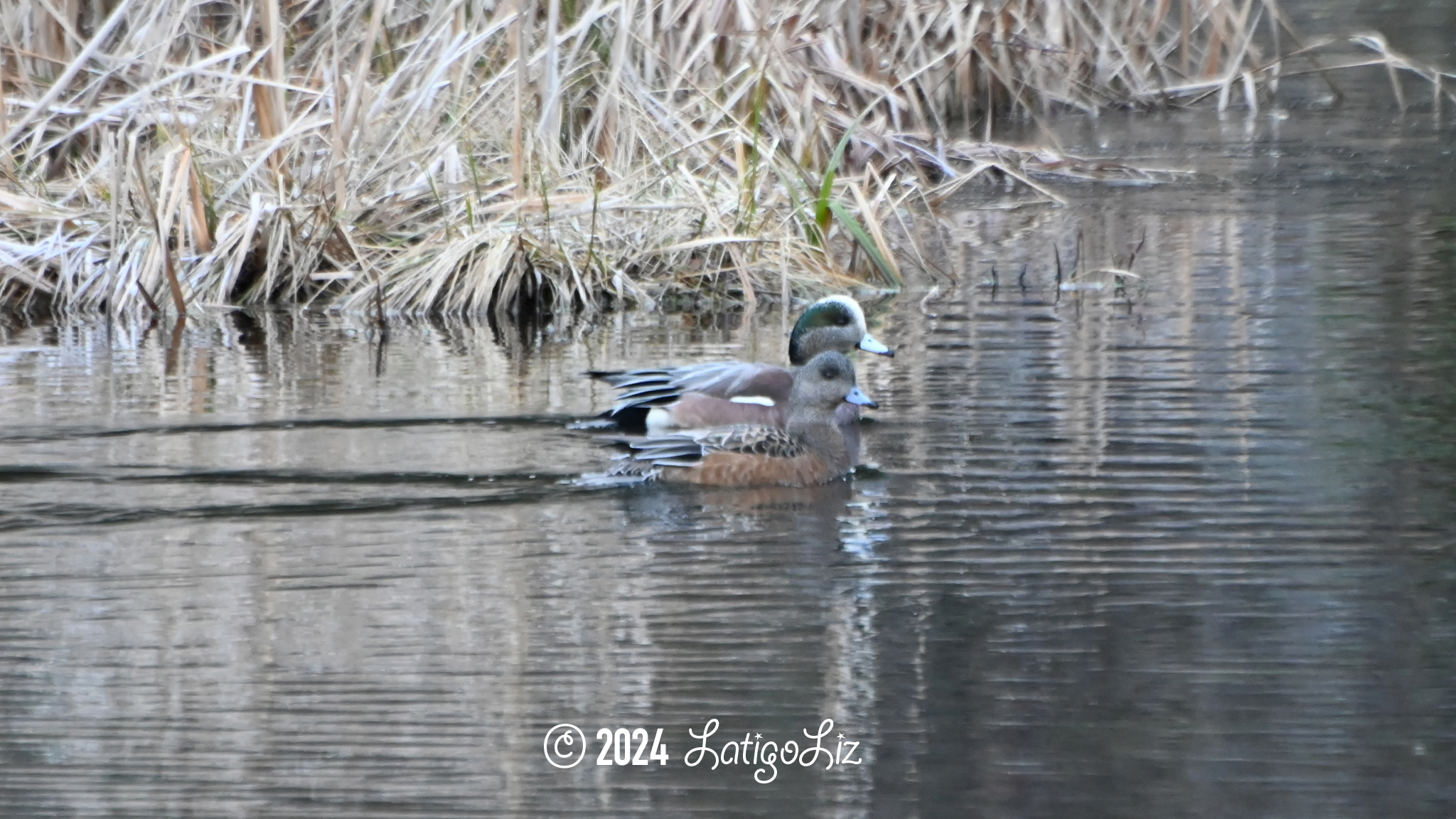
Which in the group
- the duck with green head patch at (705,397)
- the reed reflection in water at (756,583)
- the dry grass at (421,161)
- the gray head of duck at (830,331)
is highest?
the dry grass at (421,161)

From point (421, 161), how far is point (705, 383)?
3559 mm

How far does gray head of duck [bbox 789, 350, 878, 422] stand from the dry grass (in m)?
2.97

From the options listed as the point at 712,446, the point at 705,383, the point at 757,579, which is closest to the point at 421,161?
the point at 705,383

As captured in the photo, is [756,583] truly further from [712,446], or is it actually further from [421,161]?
[421,161]

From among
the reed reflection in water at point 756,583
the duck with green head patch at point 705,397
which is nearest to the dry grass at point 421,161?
the reed reflection in water at point 756,583

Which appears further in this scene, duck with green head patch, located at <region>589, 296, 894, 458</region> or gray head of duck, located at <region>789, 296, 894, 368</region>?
gray head of duck, located at <region>789, 296, 894, 368</region>

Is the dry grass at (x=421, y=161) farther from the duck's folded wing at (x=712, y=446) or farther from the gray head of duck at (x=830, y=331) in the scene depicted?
the duck's folded wing at (x=712, y=446)

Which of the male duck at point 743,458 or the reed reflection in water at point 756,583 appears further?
the male duck at point 743,458

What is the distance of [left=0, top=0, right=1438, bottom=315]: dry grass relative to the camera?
9266 millimetres

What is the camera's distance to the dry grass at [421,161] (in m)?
9.27

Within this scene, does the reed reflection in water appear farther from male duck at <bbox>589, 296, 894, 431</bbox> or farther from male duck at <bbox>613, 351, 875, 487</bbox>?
male duck at <bbox>589, 296, 894, 431</bbox>

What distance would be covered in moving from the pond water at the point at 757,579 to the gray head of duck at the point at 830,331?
0.26m

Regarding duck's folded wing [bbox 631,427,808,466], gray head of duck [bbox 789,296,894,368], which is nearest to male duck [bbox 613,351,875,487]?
duck's folded wing [bbox 631,427,808,466]

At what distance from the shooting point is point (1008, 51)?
1475 centimetres
